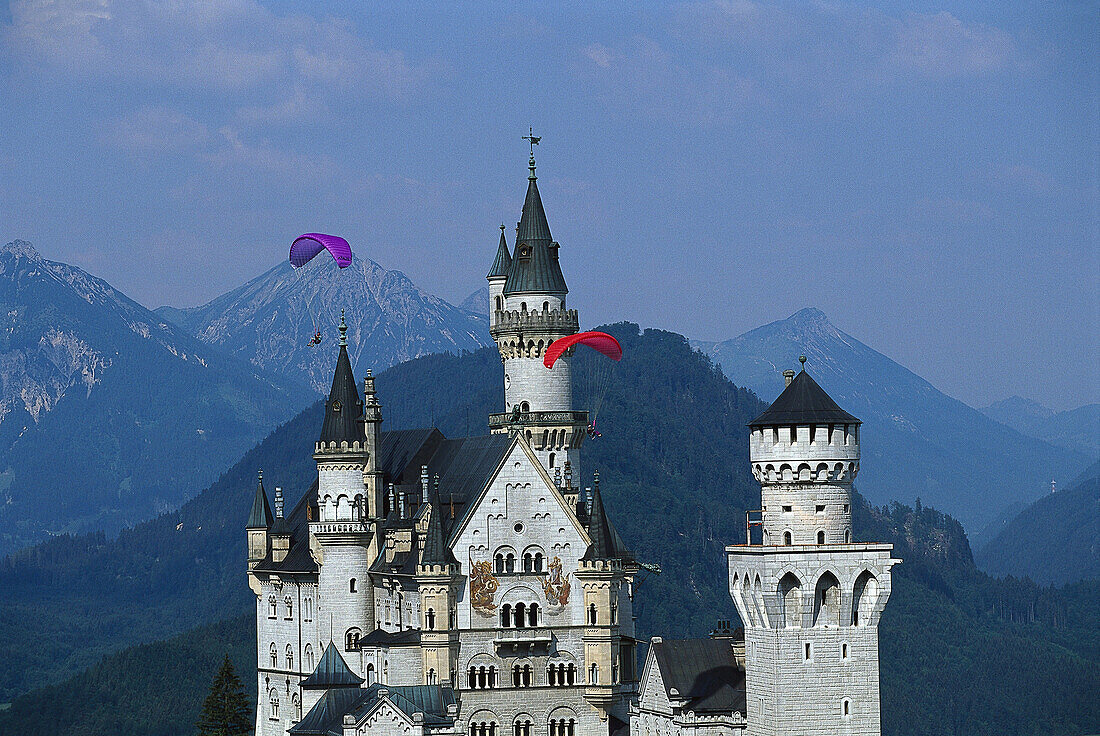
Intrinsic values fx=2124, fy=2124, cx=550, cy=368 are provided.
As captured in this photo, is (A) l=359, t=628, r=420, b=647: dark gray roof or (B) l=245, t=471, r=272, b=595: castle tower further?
(B) l=245, t=471, r=272, b=595: castle tower

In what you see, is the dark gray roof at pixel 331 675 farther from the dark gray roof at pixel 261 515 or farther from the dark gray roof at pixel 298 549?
the dark gray roof at pixel 261 515

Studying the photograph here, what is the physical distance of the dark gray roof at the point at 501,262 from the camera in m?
116

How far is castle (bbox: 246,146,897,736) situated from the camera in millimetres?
82688

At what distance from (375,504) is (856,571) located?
3544cm

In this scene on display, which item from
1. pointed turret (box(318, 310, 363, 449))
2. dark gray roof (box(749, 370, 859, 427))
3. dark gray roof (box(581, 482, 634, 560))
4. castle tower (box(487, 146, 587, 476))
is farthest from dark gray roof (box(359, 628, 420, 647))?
dark gray roof (box(749, 370, 859, 427))

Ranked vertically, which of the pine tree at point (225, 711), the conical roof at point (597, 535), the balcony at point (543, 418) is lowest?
the pine tree at point (225, 711)

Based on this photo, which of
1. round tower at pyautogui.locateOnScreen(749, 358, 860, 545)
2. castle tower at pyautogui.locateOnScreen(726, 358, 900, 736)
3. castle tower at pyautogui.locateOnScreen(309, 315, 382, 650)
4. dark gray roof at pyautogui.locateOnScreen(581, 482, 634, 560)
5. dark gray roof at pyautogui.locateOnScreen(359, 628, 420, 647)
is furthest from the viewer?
castle tower at pyautogui.locateOnScreen(309, 315, 382, 650)

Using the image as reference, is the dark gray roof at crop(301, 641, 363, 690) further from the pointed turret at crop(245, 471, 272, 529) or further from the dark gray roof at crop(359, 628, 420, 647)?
the pointed turret at crop(245, 471, 272, 529)

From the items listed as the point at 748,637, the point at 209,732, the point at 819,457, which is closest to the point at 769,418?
the point at 819,457

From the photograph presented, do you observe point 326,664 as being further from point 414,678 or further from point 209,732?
point 209,732

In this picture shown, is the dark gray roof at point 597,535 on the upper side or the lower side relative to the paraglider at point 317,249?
lower

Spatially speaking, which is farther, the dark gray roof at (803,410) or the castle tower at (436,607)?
the castle tower at (436,607)

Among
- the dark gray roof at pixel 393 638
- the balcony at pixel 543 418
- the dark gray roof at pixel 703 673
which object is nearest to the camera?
the dark gray roof at pixel 703 673

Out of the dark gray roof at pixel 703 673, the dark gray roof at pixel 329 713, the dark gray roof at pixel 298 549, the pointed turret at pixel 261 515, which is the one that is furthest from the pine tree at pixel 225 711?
the dark gray roof at pixel 703 673
